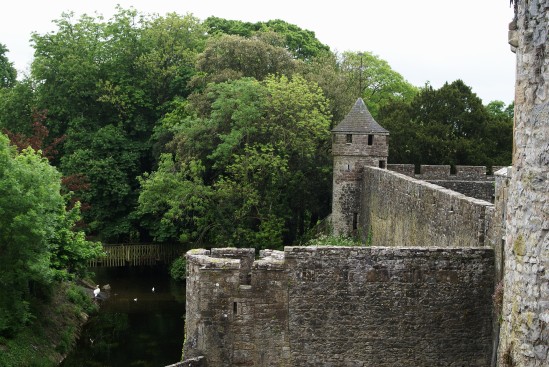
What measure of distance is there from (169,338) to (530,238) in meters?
20.4

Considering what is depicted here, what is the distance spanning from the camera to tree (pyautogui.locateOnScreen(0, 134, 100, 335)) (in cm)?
1967

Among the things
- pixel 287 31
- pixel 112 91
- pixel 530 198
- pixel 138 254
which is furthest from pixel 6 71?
pixel 530 198

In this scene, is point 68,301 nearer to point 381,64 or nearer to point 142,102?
point 142,102

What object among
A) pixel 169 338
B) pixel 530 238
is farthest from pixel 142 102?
pixel 530 238

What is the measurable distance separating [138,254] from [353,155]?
1450 centimetres

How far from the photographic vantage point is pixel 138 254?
3578cm

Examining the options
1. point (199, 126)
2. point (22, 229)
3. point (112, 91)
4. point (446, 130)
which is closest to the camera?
point (22, 229)

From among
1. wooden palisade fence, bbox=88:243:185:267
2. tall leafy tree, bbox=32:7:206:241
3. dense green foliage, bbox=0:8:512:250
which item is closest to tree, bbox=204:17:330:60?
dense green foliage, bbox=0:8:512:250

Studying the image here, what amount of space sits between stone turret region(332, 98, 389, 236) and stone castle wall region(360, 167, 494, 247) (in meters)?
0.51

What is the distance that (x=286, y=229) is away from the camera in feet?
91.7

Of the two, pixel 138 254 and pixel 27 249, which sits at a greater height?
pixel 27 249

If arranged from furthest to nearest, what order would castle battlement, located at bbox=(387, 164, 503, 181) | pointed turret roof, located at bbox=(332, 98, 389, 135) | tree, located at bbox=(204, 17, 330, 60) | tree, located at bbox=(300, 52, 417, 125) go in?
1. tree, located at bbox=(204, 17, 330, 60)
2. tree, located at bbox=(300, 52, 417, 125)
3. castle battlement, located at bbox=(387, 164, 503, 181)
4. pointed turret roof, located at bbox=(332, 98, 389, 135)

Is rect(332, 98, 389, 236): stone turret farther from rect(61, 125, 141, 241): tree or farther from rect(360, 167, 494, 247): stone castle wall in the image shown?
rect(61, 125, 141, 241): tree

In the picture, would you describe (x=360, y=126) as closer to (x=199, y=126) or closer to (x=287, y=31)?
(x=199, y=126)
